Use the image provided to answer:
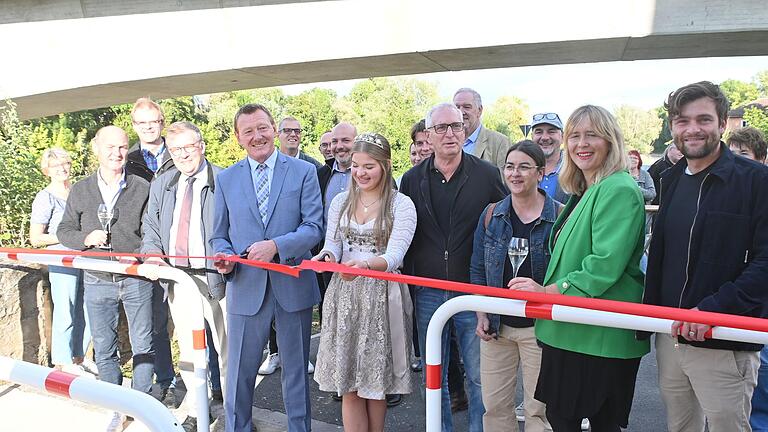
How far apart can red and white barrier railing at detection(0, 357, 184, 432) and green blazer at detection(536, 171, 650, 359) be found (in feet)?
5.62

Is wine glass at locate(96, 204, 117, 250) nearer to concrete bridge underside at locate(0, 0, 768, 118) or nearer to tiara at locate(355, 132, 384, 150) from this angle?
tiara at locate(355, 132, 384, 150)

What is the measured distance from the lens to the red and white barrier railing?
169cm

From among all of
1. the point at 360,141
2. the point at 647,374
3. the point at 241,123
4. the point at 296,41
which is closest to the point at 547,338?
the point at 360,141

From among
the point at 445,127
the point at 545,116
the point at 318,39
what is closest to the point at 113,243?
the point at 445,127

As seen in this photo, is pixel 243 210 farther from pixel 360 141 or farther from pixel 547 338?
pixel 547 338

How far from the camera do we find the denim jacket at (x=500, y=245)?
3.07 m

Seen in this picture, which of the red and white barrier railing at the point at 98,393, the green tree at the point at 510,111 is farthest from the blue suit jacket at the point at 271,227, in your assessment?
the green tree at the point at 510,111

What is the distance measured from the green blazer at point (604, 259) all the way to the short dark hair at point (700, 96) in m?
0.38

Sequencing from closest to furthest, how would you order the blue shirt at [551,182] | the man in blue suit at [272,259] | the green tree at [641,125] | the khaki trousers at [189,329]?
the man in blue suit at [272,259]
the khaki trousers at [189,329]
the blue shirt at [551,182]
the green tree at [641,125]

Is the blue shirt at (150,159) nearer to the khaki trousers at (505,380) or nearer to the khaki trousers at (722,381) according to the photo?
the khaki trousers at (505,380)

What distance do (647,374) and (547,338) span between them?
2974 millimetres

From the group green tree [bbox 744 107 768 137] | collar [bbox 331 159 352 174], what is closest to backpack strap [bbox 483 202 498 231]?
collar [bbox 331 159 352 174]

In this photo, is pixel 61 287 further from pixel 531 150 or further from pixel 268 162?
pixel 531 150

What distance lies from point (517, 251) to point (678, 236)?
33.1 inches
